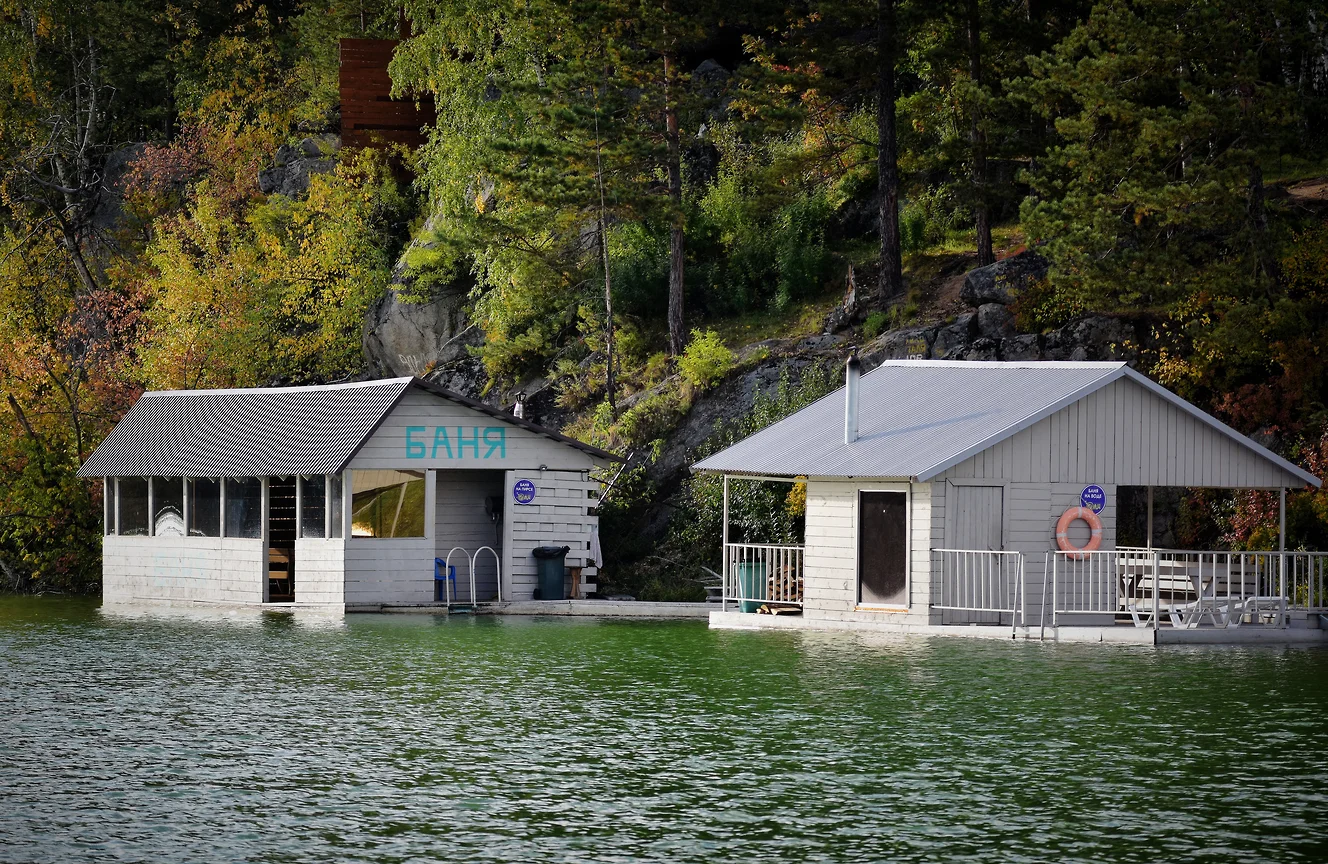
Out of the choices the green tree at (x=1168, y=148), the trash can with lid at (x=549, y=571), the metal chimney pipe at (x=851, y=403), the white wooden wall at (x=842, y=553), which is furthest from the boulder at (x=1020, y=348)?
the trash can with lid at (x=549, y=571)

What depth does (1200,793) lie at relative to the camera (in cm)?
1379

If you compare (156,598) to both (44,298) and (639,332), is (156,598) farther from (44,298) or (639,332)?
(44,298)

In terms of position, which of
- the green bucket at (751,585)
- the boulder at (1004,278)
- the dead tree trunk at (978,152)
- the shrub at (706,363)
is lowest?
the green bucket at (751,585)

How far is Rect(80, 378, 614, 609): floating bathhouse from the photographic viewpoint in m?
30.2

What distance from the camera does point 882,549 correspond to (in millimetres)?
26500

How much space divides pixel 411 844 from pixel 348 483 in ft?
60.4

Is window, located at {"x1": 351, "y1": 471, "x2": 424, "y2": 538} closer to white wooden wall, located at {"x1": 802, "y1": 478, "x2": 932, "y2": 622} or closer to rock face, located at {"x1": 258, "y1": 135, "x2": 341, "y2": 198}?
white wooden wall, located at {"x1": 802, "y1": 478, "x2": 932, "y2": 622}

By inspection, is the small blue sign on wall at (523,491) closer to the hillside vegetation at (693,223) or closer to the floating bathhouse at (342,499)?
the floating bathhouse at (342,499)

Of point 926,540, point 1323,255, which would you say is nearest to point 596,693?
point 926,540

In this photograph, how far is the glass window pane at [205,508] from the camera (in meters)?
31.9

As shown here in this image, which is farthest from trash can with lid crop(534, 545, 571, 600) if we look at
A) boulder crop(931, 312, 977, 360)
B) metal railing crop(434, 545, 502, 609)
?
boulder crop(931, 312, 977, 360)

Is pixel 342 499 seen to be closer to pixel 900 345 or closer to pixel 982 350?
pixel 900 345

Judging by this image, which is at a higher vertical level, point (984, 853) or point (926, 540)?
point (926, 540)

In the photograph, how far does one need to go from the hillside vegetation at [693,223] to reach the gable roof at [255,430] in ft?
14.0
